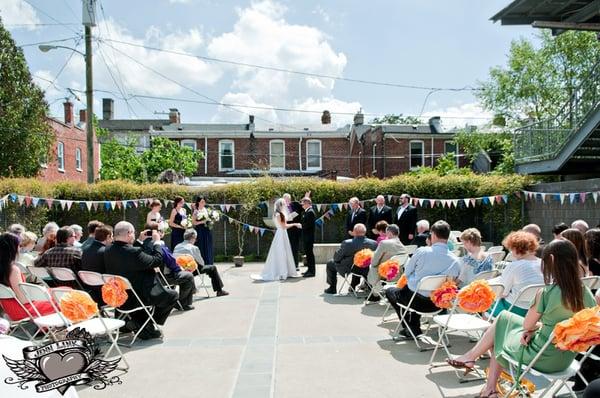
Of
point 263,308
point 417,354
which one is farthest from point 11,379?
point 263,308

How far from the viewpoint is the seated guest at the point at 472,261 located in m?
6.09

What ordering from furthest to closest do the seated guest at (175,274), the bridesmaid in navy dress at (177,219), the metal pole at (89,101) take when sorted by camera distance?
the metal pole at (89,101)
the bridesmaid in navy dress at (177,219)
the seated guest at (175,274)

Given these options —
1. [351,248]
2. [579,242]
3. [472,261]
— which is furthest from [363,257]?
[579,242]

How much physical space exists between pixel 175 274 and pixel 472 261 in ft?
14.3

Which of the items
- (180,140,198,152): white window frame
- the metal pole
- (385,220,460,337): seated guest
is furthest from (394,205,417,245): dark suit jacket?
(180,140,198,152): white window frame

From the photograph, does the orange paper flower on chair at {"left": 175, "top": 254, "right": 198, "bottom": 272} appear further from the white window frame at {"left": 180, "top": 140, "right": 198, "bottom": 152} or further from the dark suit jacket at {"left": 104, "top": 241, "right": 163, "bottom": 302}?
the white window frame at {"left": 180, "top": 140, "right": 198, "bottom": 152}

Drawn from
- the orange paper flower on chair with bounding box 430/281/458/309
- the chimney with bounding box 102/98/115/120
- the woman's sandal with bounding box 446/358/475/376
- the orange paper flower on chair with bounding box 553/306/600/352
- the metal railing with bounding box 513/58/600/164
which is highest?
the chimney with bounding box 102/98/115/120

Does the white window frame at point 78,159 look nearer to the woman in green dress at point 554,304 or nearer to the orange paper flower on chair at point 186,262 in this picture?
the orange paper flower on chair at point 186,262

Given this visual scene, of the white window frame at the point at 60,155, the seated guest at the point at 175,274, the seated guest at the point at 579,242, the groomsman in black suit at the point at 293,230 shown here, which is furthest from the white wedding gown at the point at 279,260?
the white window frame at the point at 60,155

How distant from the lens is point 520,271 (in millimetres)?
4996

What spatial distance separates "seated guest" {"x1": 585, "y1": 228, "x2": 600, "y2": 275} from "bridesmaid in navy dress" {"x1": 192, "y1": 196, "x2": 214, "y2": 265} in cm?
783

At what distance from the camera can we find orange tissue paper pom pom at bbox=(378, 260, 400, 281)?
744 centimetres

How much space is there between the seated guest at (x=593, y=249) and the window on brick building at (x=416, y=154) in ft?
85.8

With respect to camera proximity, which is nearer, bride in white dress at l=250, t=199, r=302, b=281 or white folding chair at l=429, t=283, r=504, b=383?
white folding chair at l=429, t=283, r=504, b=383
